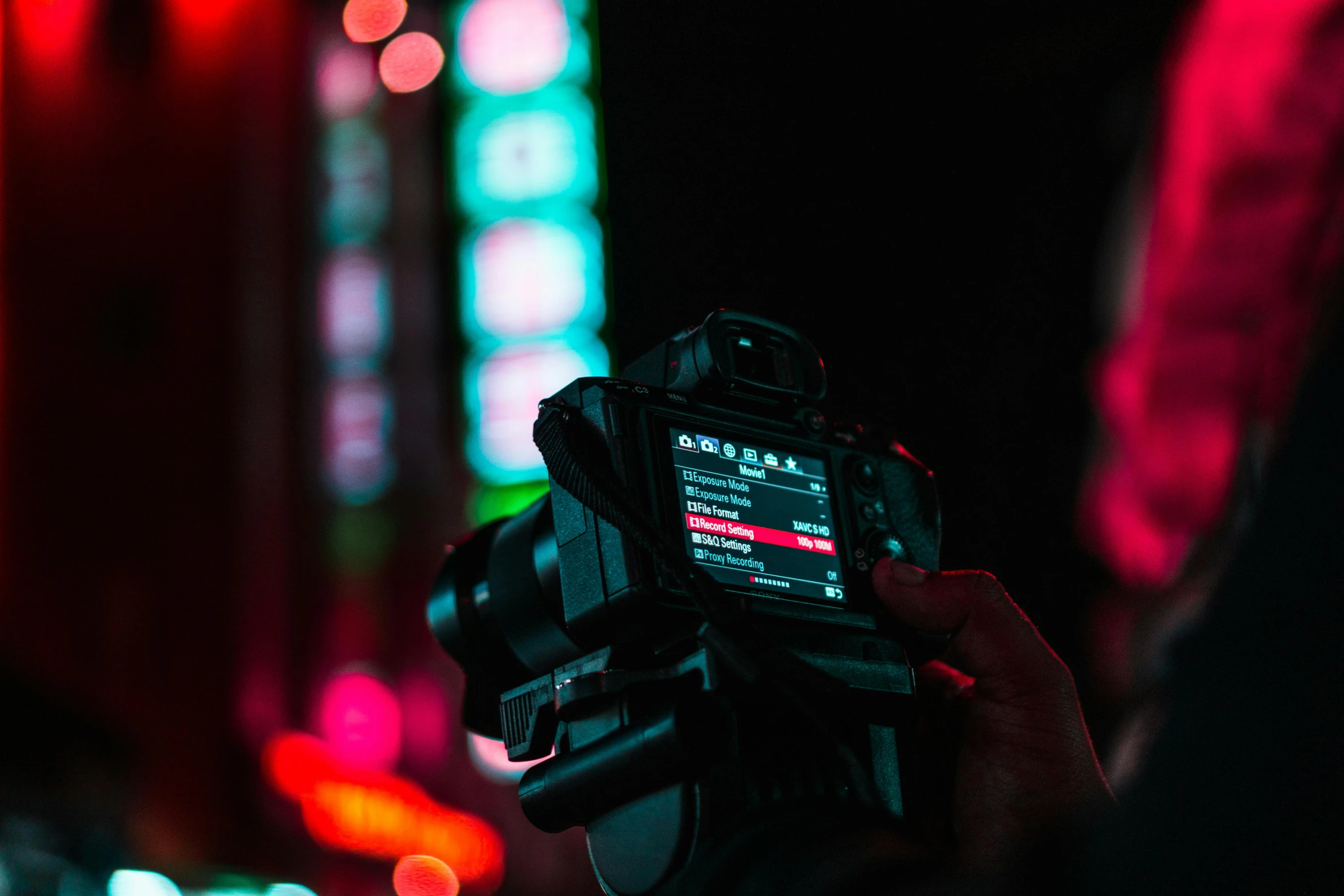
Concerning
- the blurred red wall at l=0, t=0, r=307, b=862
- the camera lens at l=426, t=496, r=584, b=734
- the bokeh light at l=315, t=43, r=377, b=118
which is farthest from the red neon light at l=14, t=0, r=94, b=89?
the camera lens at l=426, t=496, r=584, b=734

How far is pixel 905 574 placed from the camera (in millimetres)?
1000

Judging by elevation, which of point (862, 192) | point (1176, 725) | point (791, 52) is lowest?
point (1176, 725)

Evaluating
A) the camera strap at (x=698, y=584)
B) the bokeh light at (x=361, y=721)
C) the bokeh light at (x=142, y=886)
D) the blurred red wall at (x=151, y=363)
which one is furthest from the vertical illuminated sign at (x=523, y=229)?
the camera strap at (x=698, y=584)

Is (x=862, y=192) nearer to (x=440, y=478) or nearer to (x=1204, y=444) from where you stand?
(x=1204, y=444)

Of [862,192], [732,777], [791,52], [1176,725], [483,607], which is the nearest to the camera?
[1176,725]

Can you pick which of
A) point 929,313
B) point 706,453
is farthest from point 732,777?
point 929,313

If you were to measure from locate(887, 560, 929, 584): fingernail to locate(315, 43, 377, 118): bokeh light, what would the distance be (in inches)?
342

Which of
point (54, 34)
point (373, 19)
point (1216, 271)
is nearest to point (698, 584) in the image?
point (1216, 271)

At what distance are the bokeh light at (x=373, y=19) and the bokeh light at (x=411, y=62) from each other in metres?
0.19

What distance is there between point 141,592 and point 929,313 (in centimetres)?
658

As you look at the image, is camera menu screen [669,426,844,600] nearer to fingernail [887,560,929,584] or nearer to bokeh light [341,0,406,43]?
fingernail [887,560,929,584]

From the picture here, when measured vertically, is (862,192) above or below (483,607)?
above

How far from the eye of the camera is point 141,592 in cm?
728

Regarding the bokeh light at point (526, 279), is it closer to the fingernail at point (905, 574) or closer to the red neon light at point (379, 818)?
the red neon light at point (379, 818)
